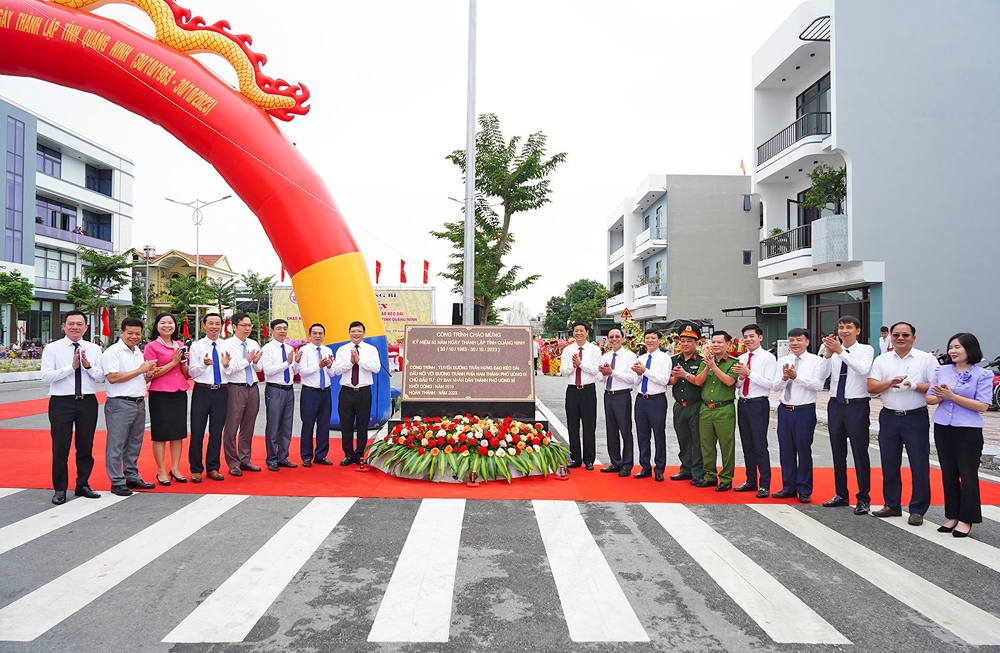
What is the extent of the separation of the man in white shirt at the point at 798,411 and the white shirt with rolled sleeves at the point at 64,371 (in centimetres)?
677

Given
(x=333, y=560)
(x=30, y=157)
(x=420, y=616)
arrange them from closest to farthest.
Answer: (x=420, y=616) → (x=333, y=560) → (x=30, y=157)

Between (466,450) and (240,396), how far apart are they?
8.99 feet

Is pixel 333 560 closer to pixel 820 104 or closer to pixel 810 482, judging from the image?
pixel 810 482

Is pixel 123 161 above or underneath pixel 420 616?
above

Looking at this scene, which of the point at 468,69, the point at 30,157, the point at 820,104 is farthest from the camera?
the point at 30,157

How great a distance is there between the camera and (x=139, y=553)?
15.0 ft

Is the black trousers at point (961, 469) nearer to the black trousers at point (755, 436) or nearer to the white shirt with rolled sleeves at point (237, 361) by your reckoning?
the black trousers at point (755, 436)

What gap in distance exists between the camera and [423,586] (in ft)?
13.1

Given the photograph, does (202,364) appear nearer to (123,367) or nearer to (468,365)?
(123,367)

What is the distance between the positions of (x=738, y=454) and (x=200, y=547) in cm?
723

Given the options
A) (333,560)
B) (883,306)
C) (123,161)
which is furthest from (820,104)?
(123,161)

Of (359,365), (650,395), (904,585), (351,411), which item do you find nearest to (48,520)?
(351,411)

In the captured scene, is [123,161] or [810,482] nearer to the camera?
[810,482]

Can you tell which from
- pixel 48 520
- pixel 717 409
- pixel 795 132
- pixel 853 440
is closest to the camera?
pixel 48 520
